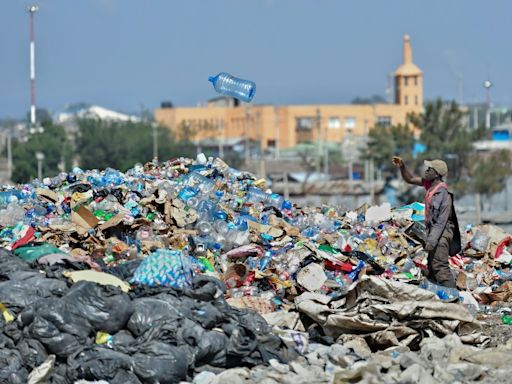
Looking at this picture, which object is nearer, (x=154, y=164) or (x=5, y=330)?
(x=5, y=330)

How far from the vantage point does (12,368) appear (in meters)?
7.28

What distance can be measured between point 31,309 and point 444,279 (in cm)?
386

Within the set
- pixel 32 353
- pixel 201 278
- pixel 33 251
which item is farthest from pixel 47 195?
pixel 32 353

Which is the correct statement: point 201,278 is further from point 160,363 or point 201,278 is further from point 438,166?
point 438,166

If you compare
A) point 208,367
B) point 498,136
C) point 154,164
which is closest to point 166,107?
point 498,136

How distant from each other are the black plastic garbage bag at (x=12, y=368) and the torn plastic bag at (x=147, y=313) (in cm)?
77

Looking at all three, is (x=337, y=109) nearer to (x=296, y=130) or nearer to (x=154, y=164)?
(x=296, y=130)

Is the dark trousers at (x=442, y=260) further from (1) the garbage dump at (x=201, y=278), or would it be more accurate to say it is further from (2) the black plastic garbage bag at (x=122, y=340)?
(2) the black plastic garbage bag at (x=122, y=340)

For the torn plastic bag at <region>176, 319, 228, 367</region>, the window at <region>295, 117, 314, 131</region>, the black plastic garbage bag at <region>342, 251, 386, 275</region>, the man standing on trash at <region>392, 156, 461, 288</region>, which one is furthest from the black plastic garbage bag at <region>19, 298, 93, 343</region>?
the window at <region>295, 117, 314, 131</region>

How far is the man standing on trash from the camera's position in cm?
971

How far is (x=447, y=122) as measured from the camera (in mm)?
48281

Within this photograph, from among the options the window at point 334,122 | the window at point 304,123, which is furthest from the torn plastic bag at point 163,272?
the window at point 334,122

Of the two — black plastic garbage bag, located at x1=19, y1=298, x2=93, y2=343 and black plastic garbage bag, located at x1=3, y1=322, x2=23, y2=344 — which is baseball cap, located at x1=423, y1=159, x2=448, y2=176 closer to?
black plastic garbage bag, located at x1=19, y1=298, x2=93, y2=343

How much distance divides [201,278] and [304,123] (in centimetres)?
8937
